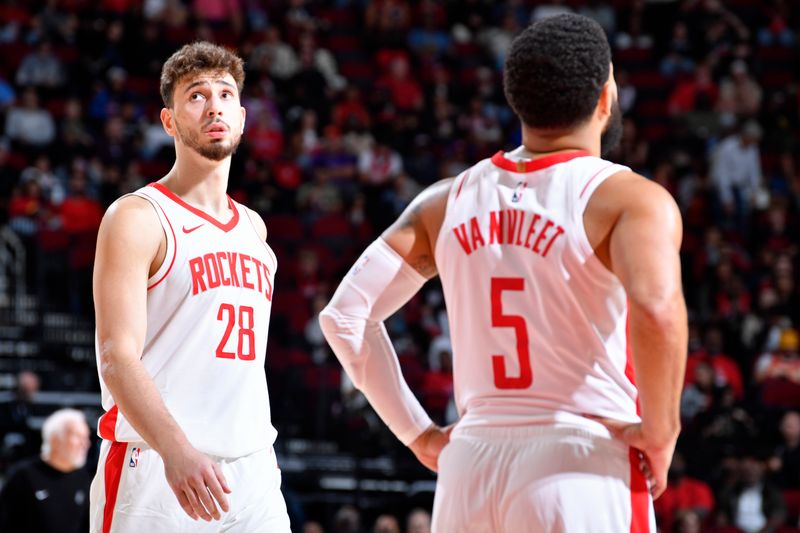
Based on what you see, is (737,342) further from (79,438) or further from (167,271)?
(167,271)

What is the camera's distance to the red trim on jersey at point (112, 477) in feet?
13.4

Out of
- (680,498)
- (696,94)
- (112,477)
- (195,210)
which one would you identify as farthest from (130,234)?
(696,94)

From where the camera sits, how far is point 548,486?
10.2ft

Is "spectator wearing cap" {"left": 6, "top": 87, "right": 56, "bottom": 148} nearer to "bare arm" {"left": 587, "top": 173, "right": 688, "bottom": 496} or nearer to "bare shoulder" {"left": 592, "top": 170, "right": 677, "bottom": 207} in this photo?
"bare shoulder" {"left": 592, "top": 170, "right": 677, "bottom": 207}

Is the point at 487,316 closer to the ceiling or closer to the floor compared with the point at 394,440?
closer to the ceiling

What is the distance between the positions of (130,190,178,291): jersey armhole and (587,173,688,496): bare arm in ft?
5.49

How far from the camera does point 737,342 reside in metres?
13.3

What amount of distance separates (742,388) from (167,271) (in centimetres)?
994

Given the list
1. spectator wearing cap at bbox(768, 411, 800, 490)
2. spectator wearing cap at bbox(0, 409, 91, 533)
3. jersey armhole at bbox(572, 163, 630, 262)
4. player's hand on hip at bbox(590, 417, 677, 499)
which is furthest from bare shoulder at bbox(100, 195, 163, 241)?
spectator wearing cap at bbox(768, 411, 800, 490)

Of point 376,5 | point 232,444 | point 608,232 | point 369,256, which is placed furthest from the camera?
point 376,5

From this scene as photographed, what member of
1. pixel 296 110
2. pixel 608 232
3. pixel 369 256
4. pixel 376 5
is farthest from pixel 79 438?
pixel 376 5

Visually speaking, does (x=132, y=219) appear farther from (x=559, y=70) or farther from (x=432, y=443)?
(x=559, y=70)

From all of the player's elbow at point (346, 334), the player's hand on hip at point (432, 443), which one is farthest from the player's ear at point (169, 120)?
the player's hand on hip at point (432, 443)

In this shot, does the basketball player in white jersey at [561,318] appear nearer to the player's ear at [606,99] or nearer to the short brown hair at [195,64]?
the player's ear at [606,99]
